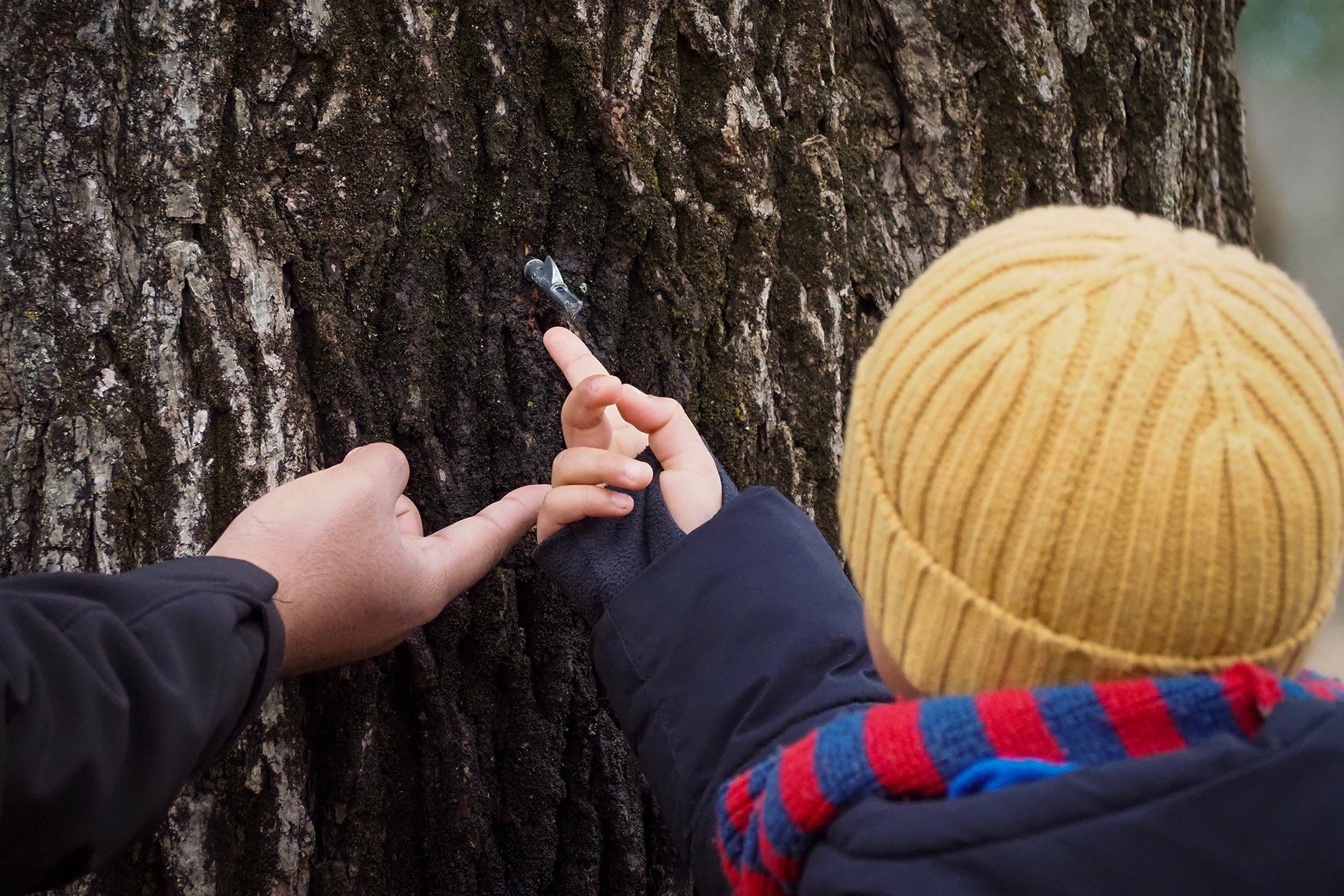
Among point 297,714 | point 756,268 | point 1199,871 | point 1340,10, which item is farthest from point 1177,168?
point 1340,10

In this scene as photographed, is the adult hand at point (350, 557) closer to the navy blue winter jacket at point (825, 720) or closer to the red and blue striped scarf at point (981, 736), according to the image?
the navy blue winter jacket at point (825, 720)

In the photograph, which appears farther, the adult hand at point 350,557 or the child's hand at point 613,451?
the child's hand at point 613,451

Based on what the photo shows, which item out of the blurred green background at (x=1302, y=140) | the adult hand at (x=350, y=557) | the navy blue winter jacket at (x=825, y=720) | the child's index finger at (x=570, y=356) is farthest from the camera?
the blurred green background at (x=1302, y=140)

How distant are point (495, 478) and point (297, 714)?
0.51 meters

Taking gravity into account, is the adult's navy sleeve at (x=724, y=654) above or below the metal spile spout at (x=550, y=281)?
below

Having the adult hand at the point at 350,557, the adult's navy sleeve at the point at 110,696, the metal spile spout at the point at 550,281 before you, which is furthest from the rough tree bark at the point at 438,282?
the adult's navy sleeve at the point at 110,696

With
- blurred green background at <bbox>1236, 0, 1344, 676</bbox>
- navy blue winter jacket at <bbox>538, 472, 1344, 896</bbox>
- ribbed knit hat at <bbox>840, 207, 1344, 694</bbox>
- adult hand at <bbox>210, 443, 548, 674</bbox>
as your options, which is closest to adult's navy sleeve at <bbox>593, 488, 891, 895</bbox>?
navy blue winter jacket at <bbox>538, 472, 1344, 896</bbox>

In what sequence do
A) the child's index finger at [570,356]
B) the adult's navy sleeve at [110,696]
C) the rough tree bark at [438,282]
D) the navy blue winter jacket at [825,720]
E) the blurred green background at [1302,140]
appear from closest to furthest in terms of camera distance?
the navy blue winter jacket at [825,720]
the adult's navy sleeve at [110,696]
the rough tree bark at [438,282]
the child's index finger at [570,356]
the blurred green background at [1302,140]

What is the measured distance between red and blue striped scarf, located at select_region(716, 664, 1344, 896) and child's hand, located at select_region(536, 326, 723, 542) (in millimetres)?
563

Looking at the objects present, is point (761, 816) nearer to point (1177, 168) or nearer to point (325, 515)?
point (325, 515)

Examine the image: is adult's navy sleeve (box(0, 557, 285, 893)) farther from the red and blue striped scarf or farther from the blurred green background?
the blurred green background

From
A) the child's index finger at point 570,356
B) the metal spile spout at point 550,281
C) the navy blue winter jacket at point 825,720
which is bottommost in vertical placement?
the navy blue winter jacket at point 825,720

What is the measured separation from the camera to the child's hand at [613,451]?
4.86ft

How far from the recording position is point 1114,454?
0.83 meters
